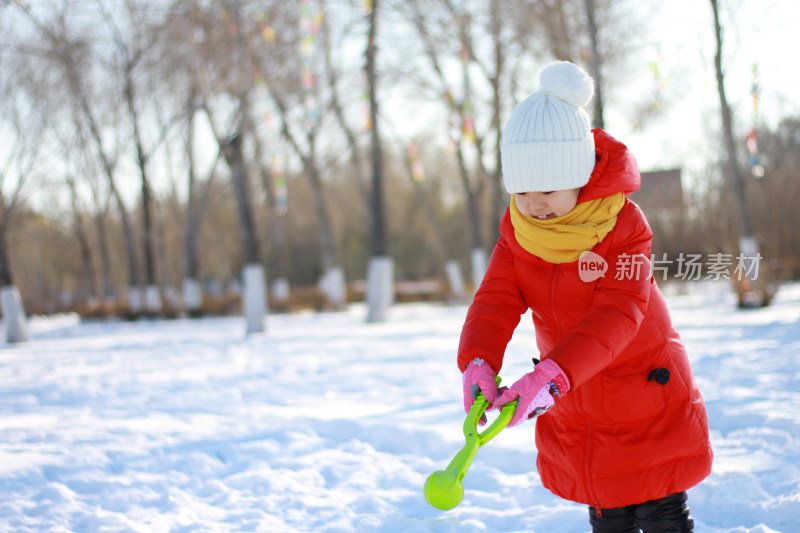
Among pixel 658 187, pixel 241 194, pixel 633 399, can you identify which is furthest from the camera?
pixel 241 194

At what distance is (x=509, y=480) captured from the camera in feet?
11.4

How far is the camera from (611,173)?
1817 mm

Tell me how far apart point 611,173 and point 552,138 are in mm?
179

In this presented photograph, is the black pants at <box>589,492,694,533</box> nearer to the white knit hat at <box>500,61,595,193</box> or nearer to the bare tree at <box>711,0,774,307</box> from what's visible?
the white knit hat at <box>500,61,595,193</box>

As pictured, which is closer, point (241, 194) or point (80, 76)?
point (241, 194)

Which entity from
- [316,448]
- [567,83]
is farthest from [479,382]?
[316,448]

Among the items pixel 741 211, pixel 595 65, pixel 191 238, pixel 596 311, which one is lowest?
pixel 596 311

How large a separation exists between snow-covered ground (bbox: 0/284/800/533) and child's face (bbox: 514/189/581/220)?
1466 millimetres

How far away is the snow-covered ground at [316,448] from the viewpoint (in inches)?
116

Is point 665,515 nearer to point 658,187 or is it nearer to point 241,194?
point 658,187

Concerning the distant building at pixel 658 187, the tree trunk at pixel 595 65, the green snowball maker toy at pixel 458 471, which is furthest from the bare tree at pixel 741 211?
the green snowball maker toy at pixel 458 471

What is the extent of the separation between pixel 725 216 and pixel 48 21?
1540 cm

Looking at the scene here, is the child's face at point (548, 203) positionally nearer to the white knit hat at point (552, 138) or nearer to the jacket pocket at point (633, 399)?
the white knit hat at point (552, 138)

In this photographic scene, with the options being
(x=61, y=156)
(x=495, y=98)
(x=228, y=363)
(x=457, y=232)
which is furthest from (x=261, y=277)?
(x=457, y=232)
